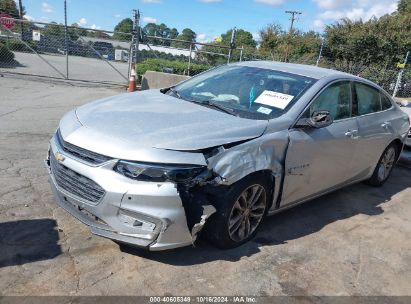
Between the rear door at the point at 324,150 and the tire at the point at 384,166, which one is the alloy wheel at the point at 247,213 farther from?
the tire at the point at 384,166

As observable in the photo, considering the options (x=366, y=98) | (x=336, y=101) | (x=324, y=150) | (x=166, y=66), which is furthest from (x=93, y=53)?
(x=324, y=150)

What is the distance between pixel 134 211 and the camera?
3178 mm

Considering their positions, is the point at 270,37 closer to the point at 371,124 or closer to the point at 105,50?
the point at 105,50

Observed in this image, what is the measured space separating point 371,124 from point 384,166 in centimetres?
121

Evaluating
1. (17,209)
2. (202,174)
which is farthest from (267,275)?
(17,209)

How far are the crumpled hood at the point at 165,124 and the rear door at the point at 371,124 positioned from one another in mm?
1907

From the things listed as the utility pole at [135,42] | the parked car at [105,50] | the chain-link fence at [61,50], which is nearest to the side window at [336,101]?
the utility pole at [135,42]

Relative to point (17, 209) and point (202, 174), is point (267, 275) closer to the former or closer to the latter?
point (202, 174)

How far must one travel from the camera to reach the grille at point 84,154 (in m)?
3.25

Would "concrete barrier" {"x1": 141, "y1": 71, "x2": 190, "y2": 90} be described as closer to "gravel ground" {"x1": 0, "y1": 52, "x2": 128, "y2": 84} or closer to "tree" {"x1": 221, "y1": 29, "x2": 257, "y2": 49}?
"gravel ground" {"x1": 0, "y1": 52, "x2": 128, "y2": 84}

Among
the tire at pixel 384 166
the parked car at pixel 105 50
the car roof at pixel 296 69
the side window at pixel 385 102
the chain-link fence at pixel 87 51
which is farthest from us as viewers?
the parked car at pixel 105 50

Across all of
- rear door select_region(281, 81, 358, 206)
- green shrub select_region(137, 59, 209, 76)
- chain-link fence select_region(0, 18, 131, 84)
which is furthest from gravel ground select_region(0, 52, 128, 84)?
rear door select_region(281, 81, 358, 206)

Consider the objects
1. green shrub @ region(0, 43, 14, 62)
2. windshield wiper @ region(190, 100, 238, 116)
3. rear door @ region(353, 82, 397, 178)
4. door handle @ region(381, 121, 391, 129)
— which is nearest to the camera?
windshield wiper @ region(190, 100, 238, 116)

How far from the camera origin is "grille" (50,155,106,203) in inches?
128
